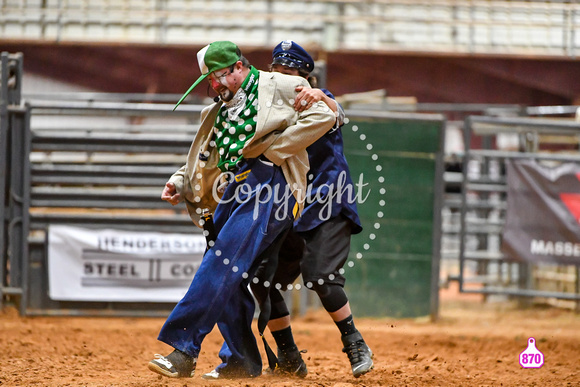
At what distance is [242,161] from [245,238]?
428 millimetres

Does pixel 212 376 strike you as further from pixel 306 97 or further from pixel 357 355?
pixel 306 97

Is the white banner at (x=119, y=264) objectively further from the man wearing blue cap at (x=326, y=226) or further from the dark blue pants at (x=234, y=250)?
the dark blue pants at (x=234, y=250)

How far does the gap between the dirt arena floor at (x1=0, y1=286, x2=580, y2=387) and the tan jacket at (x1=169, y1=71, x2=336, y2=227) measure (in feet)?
3.70

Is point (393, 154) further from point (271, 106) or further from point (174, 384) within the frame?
point (174, 384)

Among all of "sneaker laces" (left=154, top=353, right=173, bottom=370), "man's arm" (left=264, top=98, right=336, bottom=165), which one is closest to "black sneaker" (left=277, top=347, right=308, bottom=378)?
"sneaker laces" (left=154, top=353, right=173, bottom=370)

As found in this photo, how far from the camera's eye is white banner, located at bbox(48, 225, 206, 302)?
23.8ft

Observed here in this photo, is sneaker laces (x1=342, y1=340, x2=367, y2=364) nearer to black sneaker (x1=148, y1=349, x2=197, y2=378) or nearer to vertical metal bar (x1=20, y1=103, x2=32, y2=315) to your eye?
black sneaker (x1=148, y1=349, x2=197, y2=378)

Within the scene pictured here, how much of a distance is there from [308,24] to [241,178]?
47.2 feet

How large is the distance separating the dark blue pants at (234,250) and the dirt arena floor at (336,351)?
0.98 ft

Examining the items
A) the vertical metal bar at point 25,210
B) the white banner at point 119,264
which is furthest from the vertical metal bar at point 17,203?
the white banner at point 119,264

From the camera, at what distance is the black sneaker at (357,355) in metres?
4.21

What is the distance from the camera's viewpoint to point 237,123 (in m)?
3.97

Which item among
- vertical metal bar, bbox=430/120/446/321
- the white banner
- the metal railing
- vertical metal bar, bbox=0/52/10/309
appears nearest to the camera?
vertical metal bar, bbox=0/52/10/309

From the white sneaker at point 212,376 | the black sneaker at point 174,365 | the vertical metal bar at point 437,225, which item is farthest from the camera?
the vertical metal bar at point 437,225
